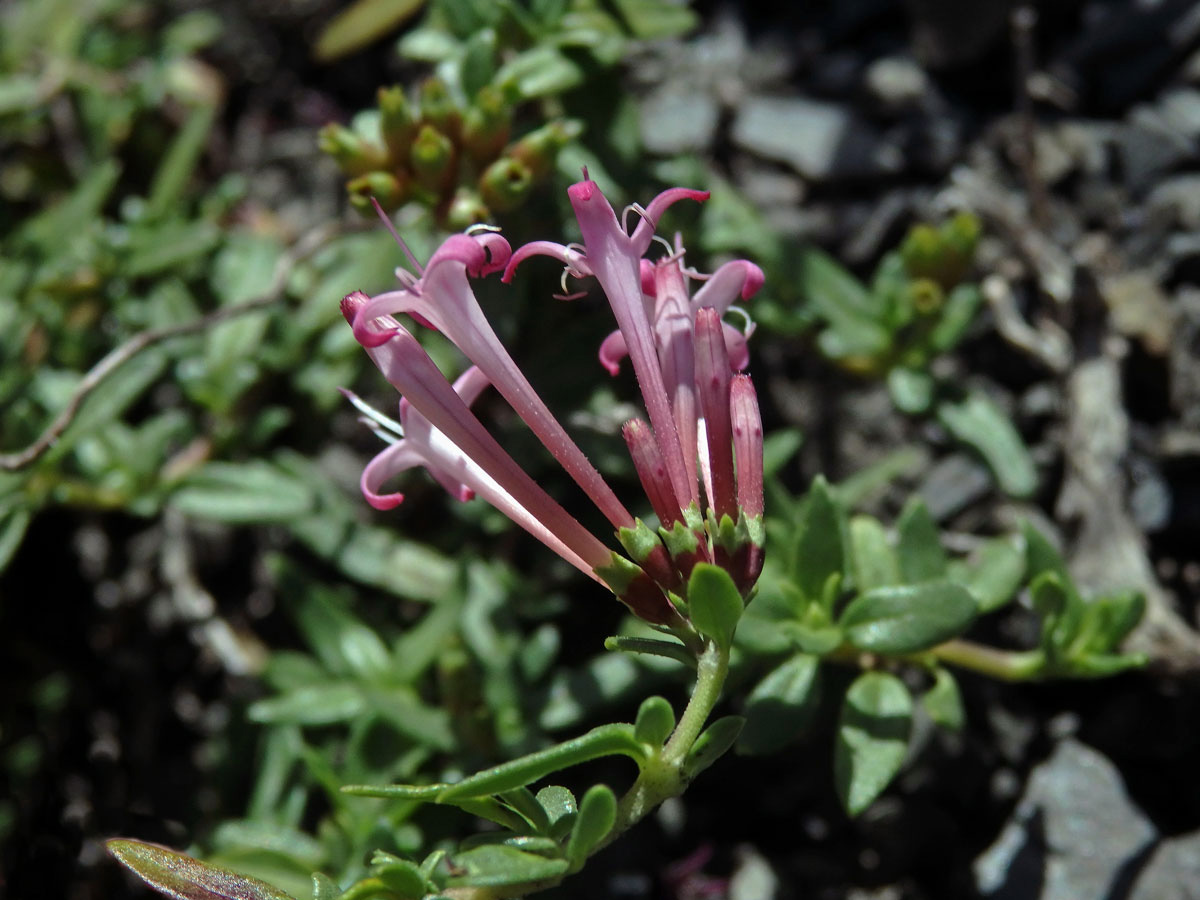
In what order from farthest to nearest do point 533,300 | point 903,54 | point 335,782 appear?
point 903,54 < point 533,300 < point 335,782

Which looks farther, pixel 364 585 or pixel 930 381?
pixel 364 585

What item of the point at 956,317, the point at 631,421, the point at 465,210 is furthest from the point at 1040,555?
the point at 465,210

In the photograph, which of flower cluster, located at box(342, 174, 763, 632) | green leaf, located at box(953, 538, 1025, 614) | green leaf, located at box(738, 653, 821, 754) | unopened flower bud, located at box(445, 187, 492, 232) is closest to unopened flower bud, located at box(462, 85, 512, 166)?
→ unopened flower bud, located at box(445, 187, 492, 232)

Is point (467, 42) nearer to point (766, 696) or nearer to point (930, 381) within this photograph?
point (930, 381)

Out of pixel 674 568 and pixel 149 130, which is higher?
pixel 149 130

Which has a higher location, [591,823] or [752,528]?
[752,528]

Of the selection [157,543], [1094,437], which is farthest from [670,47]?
[157,543]

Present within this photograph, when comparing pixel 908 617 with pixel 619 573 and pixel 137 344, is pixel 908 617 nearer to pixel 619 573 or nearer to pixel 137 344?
pixel 619 573
